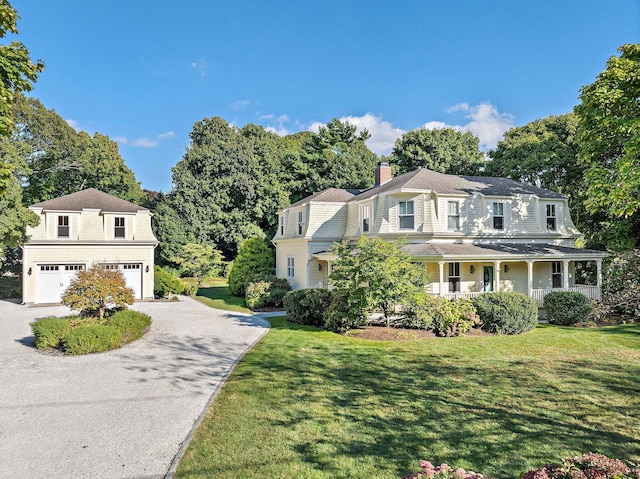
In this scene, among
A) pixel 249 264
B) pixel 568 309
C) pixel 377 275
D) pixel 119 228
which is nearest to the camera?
pixel 377 275

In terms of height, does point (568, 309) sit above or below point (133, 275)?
below

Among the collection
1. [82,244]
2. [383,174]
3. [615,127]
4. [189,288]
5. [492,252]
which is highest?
[383,174]

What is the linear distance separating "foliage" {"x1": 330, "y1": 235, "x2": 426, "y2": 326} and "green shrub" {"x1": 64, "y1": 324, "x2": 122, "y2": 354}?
290 inches

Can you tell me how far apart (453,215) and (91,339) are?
16553 millimetres

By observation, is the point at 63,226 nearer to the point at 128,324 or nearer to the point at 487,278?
the point at 128,324

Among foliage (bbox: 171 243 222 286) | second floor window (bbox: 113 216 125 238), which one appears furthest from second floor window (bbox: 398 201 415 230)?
foliage (bbox: 171 243 222 286)

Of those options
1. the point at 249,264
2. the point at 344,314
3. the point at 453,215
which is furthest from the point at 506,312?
the point at 249,264

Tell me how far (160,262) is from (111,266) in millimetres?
10531

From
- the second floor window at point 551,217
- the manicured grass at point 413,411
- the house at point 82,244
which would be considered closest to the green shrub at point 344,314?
the manicured grass at point 413,411

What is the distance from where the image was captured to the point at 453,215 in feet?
65.3

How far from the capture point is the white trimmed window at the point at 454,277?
755 inches

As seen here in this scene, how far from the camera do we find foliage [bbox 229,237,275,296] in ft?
86.0

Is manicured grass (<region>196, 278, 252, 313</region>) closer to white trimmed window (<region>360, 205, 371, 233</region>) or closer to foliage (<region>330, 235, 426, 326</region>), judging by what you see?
white trimmed window (<region>360, 205, 371, 233</region>)

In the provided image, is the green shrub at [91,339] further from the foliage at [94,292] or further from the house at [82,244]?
the house at [82,244]
